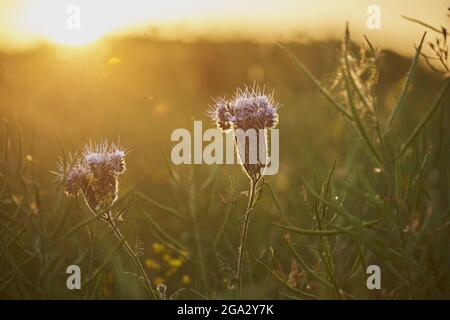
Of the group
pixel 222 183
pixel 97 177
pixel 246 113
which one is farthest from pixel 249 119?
pixel 222 183

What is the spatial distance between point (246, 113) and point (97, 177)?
684 mm

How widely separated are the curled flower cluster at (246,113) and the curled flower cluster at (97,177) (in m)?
0.47

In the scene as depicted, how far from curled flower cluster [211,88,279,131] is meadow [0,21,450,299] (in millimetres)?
231

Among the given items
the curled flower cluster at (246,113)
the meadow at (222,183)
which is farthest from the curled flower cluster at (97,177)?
the curled flower cluster at (246,113)

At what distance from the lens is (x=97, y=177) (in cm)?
253

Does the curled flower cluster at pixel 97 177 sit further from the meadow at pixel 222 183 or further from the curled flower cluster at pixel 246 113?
the curled flower cluster at pixel 246 113

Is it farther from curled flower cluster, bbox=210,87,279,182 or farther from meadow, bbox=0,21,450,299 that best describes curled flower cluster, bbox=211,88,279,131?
meadow, bbox=0,21,450,299

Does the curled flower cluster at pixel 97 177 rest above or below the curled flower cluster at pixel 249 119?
below

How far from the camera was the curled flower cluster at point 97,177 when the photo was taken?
248 centimetres

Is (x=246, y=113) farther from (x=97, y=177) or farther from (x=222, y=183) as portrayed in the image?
(x=222, y=183)

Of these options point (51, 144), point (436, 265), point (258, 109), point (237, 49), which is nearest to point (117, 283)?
point (258, 109)

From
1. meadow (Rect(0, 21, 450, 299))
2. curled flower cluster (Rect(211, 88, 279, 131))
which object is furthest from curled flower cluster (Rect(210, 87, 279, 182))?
meadow (Rect(0, 21, 450, 299))

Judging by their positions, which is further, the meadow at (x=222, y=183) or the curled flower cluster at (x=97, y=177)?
the curled flower cluster at (x=97, y=177)

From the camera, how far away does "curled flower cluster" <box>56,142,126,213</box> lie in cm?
248
